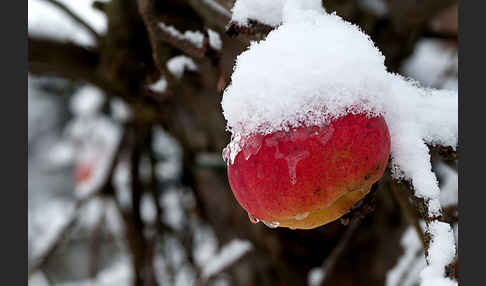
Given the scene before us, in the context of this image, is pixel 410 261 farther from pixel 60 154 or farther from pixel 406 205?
pixel 60 154

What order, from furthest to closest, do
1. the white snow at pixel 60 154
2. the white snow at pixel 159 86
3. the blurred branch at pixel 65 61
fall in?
1. the white snow at pixel 60 154
2. the blurred branch at pixel 65 61
3. the white snow at pixel 159 86

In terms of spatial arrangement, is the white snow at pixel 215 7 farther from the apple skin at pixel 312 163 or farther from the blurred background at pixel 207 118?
the apple skin at pixel 312 163

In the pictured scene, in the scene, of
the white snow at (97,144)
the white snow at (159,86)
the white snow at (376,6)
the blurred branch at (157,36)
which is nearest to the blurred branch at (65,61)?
the white snow at (159,86)

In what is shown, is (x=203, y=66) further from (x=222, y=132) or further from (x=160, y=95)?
(x=222, y=132)

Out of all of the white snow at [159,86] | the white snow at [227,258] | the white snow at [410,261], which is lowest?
the white snow at [227,258]

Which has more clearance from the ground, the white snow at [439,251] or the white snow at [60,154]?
the white snow at [439,251]

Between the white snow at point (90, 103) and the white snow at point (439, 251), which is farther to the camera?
the white snow at point (90, 103)
